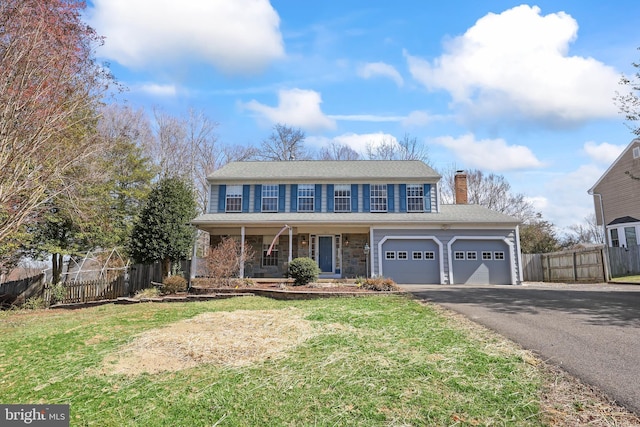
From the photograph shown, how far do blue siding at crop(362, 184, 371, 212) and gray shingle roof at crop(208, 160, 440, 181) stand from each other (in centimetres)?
57

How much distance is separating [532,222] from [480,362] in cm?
2843

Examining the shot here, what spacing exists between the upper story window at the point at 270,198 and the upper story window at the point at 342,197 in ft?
9.60

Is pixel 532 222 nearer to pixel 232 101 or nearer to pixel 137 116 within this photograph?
pixel 232 101

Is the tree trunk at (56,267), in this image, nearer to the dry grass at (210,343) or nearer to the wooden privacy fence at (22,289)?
the wooden privacy fence at (22,289)

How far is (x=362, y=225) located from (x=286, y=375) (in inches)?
508

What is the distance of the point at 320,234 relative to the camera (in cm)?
1780

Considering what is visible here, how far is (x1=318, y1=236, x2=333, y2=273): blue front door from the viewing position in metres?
17.8

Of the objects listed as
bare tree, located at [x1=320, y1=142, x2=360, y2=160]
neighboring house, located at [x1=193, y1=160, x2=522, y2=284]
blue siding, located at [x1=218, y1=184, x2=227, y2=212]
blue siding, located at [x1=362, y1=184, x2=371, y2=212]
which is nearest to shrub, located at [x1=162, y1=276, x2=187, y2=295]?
neighboring house, located at [x1=193, y1=160, x2=522, y2=284]

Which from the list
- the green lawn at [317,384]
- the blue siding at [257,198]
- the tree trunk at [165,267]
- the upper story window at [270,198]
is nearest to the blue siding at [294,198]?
the upper story window at [270,198]

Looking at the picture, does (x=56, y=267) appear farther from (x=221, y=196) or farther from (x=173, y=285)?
(x=221, y=196)

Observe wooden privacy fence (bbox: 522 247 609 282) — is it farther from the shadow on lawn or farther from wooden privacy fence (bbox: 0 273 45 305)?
wooden privacy fence (bbox: 0 273 45 305)

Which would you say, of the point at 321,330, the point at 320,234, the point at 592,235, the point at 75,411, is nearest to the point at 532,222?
the point at 320,234

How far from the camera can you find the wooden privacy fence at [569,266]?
1611 centimetres

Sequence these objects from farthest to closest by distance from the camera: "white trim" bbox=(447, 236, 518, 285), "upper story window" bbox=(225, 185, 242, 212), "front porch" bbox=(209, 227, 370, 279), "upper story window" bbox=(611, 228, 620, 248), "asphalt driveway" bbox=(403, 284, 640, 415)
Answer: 1. "upper story window" bbox=(611, 228, 620, 248)
2. "upper story window" bbox=(225, 185, 242, 212)
3. "front porch" bbox=(209, 227, 370, 279)
4. "white trim" bbox=(447, 236, 518, 285)
5. "asphalt driveway" bbox=(403, 284, 640, 415)
